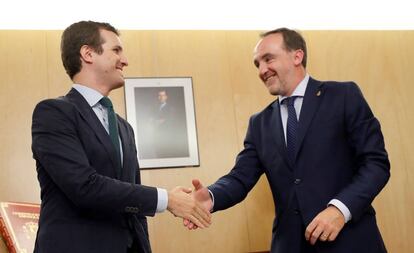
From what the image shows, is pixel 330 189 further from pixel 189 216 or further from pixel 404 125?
pixel 404 125

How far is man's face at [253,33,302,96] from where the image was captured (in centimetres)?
254

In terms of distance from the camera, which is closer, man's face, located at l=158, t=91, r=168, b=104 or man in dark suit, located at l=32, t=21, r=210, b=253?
man in dark suit, located at l=32, t=21, r=210, b=253

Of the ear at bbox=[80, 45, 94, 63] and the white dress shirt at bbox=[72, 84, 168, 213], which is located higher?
the ear at bbox=[80, 45, 94, 63]

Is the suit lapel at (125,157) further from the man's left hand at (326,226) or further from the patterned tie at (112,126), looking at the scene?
the man's left hand at (326,226)

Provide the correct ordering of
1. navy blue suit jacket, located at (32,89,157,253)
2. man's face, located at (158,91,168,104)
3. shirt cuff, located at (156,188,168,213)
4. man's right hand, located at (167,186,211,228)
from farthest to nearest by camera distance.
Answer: man's face, located at (158,91,168,104)
man's right hand, located at (167,186,211,228)
shirt cuff, located at (156,188,168,213)
navy blue suit jacket, located at (32,89,157,253)

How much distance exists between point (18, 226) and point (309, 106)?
1596 millimetres

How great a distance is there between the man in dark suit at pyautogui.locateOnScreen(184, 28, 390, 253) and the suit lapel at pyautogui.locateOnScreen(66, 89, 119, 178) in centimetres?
48

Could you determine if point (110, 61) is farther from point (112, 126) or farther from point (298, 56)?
point (298, 56)

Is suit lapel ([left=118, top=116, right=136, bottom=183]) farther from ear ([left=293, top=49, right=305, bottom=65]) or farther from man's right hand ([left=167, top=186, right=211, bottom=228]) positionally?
ear ([left=293, top=49, right=305, bottom=65])

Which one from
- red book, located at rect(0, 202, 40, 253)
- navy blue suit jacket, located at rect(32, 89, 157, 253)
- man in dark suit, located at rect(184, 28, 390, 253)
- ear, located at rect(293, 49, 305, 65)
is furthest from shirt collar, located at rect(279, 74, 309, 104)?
red book, located at rect(0, 202, 40, 253)

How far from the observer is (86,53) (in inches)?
84.4

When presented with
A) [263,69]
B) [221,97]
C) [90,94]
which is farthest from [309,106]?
[221,97]

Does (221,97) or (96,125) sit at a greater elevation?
(221,97)

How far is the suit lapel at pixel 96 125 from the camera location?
1.88 metres
